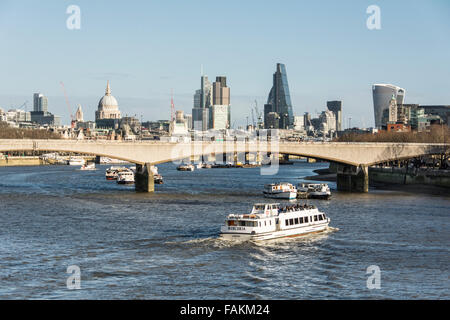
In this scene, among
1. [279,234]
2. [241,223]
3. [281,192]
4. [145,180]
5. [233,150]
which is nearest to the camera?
[241,223]

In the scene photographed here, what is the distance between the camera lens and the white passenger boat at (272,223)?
53094 millimetres

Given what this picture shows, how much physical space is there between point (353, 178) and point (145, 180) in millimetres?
29704

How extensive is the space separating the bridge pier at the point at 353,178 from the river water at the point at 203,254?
975 inches

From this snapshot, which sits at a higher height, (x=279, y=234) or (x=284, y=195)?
(x=284, y=195)

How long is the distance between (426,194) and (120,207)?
42.7m

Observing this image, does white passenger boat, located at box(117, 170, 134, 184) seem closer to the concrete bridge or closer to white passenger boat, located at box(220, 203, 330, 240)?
the concrete bridge

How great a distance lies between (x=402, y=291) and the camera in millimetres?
38312

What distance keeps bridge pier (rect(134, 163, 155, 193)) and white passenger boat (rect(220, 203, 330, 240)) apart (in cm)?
3860

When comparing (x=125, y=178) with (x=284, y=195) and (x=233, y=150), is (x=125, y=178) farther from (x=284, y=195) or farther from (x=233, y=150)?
(x=284, y=195)

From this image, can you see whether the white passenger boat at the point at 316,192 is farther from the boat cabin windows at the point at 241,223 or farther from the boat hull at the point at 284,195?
the boat cabin windows at the point at 241,223

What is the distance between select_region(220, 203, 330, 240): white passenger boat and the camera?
53.1m

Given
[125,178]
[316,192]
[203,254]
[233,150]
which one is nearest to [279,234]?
[203,254]

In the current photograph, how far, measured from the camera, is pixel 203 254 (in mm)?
47312
